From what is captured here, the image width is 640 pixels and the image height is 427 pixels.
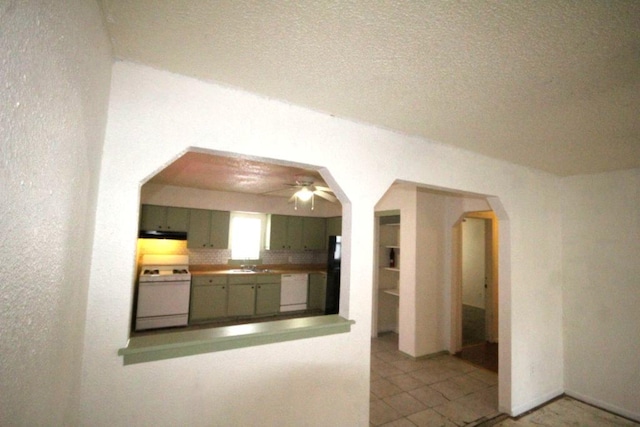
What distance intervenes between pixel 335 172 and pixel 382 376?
113 inches

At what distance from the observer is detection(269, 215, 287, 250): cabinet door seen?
599cm

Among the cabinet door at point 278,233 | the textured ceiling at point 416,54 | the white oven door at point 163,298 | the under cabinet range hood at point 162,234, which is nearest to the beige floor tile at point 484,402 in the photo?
the textured ceiling at point 416,54

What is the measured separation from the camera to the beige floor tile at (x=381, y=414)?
2558mm

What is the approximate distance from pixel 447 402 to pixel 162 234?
4980 millimetres

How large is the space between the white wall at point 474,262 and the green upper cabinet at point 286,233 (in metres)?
3.69

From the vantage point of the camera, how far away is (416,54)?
1243 mm

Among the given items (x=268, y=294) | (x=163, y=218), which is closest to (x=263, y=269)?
(x=268, y=294)

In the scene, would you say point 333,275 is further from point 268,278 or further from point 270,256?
point 270,256

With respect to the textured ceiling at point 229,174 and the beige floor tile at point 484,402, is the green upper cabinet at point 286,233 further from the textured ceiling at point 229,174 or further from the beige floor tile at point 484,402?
the beige floor tile at point 484,402

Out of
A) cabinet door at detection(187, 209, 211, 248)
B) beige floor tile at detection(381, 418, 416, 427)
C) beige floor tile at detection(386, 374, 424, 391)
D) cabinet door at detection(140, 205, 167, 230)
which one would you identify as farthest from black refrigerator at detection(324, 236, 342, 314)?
cabinet door at detection(140, 205, 167, 230)

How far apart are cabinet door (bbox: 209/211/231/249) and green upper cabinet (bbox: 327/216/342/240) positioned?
232 cm

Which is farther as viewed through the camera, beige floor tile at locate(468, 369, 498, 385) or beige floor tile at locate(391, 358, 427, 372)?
beige floor tile at locate(391, 358, 427, 372)

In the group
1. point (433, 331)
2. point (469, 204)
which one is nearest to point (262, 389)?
point (433, 331)

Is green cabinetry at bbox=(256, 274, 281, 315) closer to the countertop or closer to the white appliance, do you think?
the countertop
